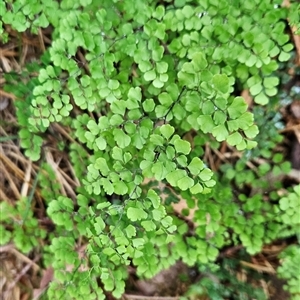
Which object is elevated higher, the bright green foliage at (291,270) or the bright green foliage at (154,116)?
the bright green foliage at (154,116)

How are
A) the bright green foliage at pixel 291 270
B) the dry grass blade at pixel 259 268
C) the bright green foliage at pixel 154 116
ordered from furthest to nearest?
the dry grass blade at pixel 259 268 → the bright green foliage at pixel 291 270 → the bright green foliage at pixel 154 116

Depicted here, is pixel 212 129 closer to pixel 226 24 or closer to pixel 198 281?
pixel 226 24

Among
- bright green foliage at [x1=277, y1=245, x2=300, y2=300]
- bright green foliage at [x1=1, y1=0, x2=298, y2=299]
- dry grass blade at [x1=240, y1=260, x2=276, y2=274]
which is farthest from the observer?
dry grass blade at [x1=240, y1=260, x2=276, y2=274]

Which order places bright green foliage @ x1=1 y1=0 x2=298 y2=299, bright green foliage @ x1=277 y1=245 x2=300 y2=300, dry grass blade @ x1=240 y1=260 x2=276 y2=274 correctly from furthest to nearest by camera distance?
dry grass blade @ x1=240 y1=260 x2=276 y2=274 → bright green foliage @ x1=277 y1=245 x2=300 y2=300 → bright green foliage @ x1=1 y1=0 x2=298 y2=299

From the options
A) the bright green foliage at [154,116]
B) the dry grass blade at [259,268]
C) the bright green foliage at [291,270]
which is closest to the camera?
the bright green foliage at [154,116]

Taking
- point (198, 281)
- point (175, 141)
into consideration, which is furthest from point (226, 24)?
point (198, 281)

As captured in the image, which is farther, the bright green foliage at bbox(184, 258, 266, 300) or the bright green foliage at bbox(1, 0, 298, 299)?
the bright green foliage at bbox(184, 258, 266, 300)
